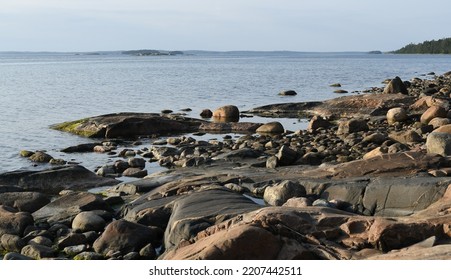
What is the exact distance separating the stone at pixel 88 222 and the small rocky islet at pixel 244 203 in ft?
0.08

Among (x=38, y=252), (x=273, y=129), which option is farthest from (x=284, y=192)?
(x=273, y=129)

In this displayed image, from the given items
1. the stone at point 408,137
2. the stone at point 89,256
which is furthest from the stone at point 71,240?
the stone at point 408,137

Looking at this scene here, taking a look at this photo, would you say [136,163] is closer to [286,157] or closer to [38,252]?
[286,157]

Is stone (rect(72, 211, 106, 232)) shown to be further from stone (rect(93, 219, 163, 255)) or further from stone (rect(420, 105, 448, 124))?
stone (rect(420, 105, 448, 124))

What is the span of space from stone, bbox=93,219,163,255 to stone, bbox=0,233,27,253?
128 cm

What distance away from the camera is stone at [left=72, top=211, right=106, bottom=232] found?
1009 centimetres

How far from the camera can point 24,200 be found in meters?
12.2

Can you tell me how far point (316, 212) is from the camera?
7977mm

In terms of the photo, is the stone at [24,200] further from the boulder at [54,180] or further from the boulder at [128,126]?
the boulder at [128,126]

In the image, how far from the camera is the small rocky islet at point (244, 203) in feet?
23.2

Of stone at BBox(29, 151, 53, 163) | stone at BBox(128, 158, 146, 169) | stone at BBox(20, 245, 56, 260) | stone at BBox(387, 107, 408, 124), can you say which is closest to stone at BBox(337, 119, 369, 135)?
stone at BBox(387, 107, 408, 124)

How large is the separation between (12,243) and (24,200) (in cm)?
277

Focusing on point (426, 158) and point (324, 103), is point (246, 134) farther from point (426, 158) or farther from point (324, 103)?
point (426, 158)

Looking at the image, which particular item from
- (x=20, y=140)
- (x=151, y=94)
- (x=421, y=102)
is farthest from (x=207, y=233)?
(x=151, y=94)
